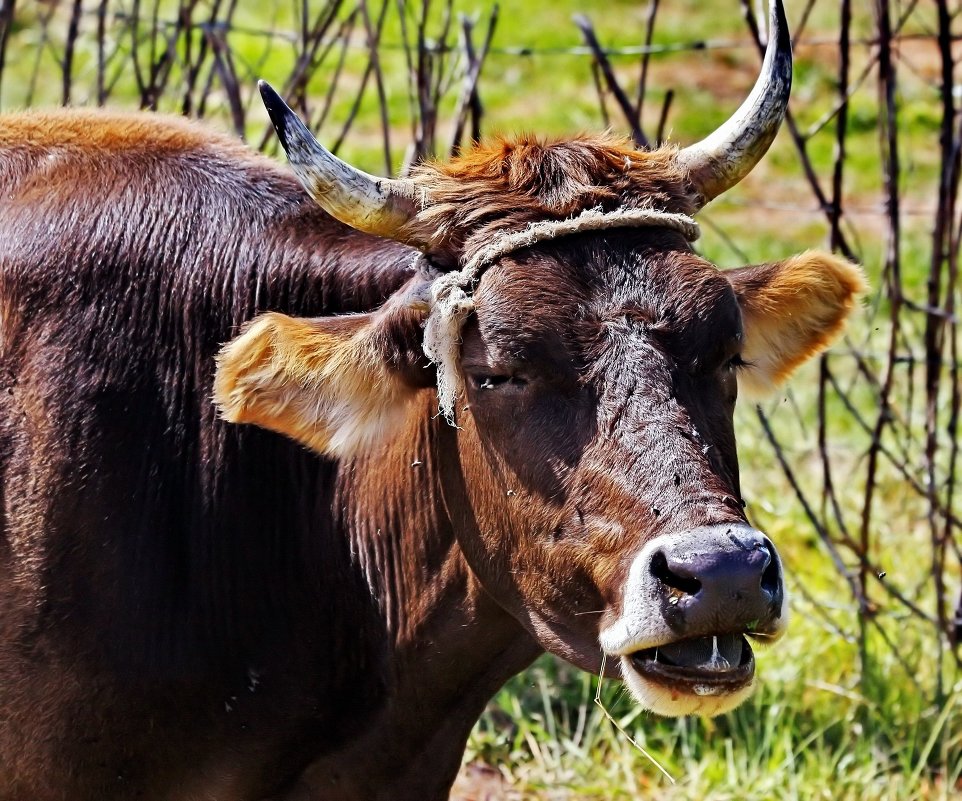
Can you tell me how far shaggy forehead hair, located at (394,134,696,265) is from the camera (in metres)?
3.46

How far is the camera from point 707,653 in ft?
9.98

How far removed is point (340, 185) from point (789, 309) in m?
1.29

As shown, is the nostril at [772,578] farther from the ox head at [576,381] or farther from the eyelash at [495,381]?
the eyelash at [495,381]

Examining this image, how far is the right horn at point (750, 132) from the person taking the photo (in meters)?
3.62

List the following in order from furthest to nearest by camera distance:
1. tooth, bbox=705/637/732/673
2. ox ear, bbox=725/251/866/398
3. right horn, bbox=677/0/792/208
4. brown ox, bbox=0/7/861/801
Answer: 1. ox ear, bbox=725/251/866/398
2. right horn, bbox=677/0/792/208
3. brown ox, bbox=0/7/861/801
4. tooth, bbox=705/637/732/673

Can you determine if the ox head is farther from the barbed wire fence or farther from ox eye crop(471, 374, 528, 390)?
the barbed wire fence

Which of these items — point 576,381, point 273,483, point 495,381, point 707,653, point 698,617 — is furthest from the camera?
point 273,483

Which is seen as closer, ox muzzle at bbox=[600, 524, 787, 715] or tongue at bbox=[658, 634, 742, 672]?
ox muzzle at bbox=[600, 524, 787, 715]

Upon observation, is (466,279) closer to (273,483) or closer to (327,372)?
(327,372)

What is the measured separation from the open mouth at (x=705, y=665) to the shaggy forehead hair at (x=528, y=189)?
3.48 feet

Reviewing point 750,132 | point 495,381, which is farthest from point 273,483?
point 750,132

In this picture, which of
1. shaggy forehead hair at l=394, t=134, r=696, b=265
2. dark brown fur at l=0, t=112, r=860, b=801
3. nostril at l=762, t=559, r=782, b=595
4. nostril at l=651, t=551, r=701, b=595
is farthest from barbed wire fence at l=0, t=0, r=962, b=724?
nostril at l=651, t=551, r=701, b=595

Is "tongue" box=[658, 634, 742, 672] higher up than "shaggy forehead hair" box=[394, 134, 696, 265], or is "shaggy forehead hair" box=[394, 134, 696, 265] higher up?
"shaggy forehead hair" box=[394, 134, 696, 265]

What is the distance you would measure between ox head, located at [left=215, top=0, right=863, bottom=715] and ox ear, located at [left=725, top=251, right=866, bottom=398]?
0.94 feet
